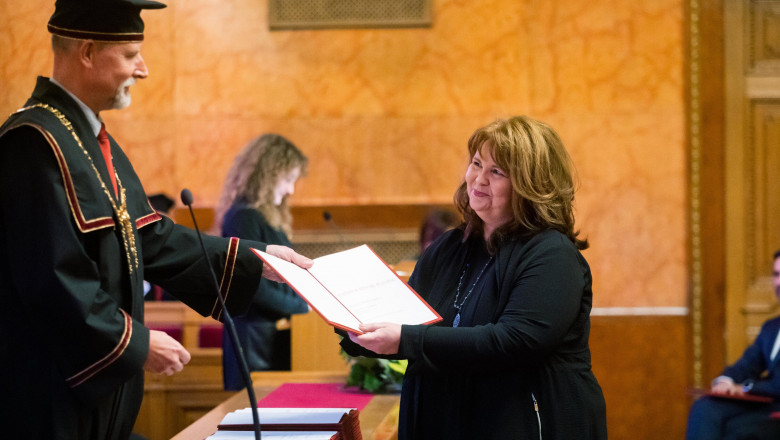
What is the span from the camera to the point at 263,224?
4.24 metres

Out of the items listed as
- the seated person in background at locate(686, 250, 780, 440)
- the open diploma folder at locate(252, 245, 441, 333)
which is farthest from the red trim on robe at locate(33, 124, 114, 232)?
the seated person in background at locate(686, 250, 780, 440)

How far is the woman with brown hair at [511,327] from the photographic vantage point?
207cm

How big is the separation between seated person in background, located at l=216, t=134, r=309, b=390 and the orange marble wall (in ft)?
5.77

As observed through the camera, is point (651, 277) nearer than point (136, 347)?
No

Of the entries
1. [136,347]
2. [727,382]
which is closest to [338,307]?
[136,347]

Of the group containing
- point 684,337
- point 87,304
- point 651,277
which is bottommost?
point 684,337

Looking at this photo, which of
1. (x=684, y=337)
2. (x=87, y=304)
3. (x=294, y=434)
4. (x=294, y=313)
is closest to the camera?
(x=87, y=304)

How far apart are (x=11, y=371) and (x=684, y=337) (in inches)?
201

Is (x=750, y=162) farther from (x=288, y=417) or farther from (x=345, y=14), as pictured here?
(x=288, y=417)

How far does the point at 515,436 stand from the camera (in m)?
2.08

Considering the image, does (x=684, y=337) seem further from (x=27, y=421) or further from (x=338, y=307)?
(x=27, y=421)

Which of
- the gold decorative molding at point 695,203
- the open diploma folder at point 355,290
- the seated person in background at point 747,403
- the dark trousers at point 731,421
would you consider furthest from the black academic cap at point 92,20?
the gold decorative molding at point 695,203

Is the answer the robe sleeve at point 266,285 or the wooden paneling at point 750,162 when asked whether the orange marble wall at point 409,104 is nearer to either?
the wooden paneling at point 750,162

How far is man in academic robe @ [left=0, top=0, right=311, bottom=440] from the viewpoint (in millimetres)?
1852
